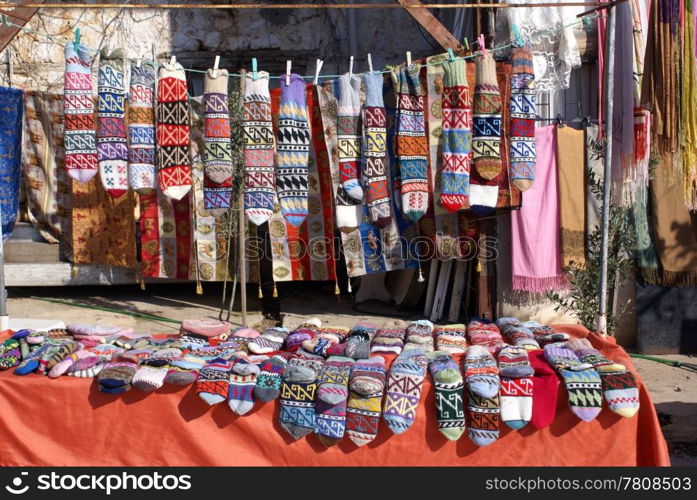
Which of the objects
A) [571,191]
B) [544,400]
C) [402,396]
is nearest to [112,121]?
[402,396]

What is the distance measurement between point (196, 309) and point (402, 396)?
4538 mm

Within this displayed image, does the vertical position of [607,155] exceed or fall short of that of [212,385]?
it exceeds it

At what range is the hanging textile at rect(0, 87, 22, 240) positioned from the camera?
6672mm

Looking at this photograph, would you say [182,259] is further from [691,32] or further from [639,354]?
[691,32]

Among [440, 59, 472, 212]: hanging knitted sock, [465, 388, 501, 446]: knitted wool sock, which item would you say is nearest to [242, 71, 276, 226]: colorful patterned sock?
[440, 59, 472, 212]: hanging knitted sock

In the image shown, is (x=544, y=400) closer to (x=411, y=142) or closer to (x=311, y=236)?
(x=411, y=142)

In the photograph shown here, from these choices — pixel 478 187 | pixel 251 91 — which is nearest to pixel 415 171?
pixel 478 187

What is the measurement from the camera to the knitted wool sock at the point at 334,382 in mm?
3262

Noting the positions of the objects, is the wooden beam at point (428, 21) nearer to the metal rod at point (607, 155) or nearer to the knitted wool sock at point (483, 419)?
the metal rod at point (607, 155)

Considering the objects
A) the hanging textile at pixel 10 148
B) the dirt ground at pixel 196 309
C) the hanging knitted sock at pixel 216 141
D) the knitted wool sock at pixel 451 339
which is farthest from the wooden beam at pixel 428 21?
the hanging textile at pixel 10 148

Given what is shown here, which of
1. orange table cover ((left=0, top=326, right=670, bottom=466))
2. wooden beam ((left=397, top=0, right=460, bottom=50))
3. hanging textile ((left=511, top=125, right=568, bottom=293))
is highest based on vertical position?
wooden beam ((left=397, top=0, right=460, bottom=50))

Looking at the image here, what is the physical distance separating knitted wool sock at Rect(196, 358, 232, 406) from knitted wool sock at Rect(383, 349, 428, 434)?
740mm

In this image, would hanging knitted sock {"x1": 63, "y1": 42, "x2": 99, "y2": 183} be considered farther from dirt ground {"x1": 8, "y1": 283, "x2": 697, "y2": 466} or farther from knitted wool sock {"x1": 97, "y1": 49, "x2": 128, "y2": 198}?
dirt ground {"x1": 8, "y1": 283, "x2": 697, "y2": 466}

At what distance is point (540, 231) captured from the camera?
6027 mm
